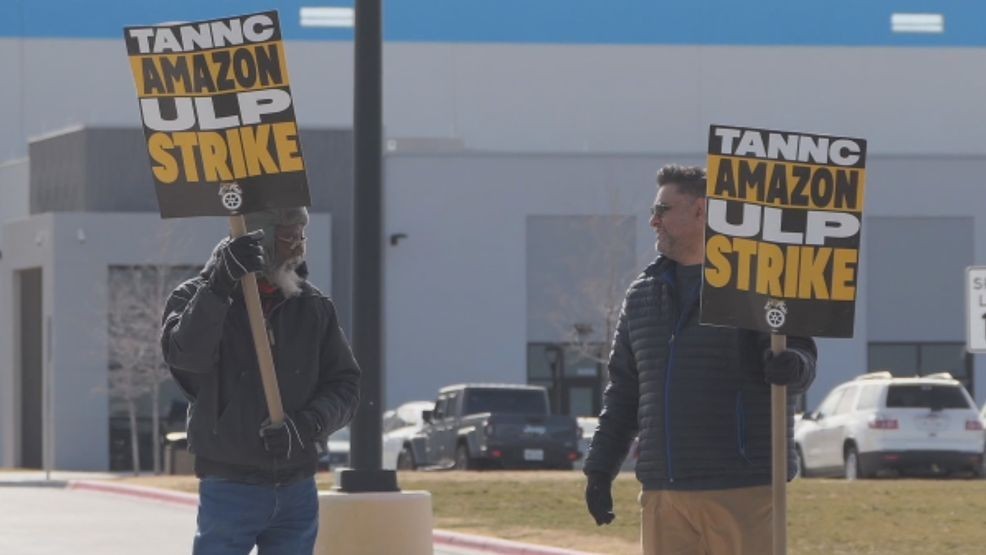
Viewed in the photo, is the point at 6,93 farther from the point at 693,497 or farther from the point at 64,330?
the point at 693,497

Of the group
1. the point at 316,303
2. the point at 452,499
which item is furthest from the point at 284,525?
the point at 452,499

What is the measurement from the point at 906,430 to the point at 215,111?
23403 mm

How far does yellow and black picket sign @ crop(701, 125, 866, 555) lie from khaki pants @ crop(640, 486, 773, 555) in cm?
58

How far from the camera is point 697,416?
282 inches

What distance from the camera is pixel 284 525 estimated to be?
7141 millimetres

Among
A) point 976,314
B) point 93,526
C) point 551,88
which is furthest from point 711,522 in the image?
point 551,88

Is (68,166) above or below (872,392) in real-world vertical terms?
above

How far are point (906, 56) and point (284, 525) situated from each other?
197 ft

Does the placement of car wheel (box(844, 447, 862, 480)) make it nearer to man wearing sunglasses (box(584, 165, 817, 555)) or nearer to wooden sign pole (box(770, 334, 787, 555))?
man wearing sunglasses (box(584, 165, 817, 555))

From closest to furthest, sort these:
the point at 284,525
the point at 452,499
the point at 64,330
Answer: the point at 284,525, the point at 452,499, the point at 64,330

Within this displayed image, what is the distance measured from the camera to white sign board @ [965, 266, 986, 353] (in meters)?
17.6

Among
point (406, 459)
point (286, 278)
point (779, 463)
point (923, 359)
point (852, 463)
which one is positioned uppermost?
point (286, 278)

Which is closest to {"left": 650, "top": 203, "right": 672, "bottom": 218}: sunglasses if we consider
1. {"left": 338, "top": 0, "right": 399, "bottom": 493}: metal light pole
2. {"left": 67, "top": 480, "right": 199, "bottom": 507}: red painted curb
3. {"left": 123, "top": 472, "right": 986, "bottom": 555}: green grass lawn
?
{"left": 338, "top": 0, "right": 399, "bottom": 493}: metal light pole

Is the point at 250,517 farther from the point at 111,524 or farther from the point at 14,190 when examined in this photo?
the point at 14,190
